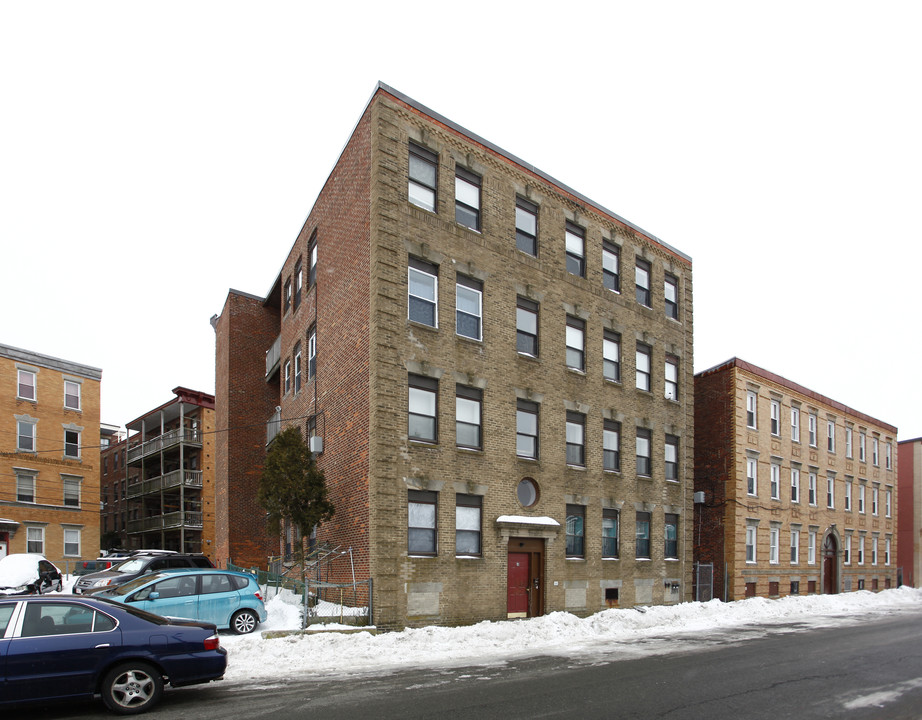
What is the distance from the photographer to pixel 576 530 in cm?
2398

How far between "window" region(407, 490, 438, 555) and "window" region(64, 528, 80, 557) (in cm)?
3443

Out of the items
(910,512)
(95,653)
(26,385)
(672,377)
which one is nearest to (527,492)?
(672,377)

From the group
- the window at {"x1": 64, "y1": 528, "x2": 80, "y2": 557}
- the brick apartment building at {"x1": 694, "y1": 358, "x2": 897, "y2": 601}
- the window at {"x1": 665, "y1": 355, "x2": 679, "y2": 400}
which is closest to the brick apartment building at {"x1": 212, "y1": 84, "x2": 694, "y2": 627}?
the window at {"x1": 665, "y1": 355, "x2": 679, "y2": 400}

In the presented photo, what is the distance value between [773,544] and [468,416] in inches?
775

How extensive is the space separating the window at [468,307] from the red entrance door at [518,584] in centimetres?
649

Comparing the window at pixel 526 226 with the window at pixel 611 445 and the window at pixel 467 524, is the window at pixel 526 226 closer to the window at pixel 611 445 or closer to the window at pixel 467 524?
the window at pixel 611 445

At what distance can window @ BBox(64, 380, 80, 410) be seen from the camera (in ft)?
155

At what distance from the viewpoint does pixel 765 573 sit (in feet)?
108

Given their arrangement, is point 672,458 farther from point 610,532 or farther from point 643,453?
point 610,532

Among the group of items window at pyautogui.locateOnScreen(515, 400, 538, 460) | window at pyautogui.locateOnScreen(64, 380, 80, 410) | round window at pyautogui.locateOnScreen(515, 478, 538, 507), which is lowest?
round window at pyautogui.locateOnScreen(515, 478, 538, 507)

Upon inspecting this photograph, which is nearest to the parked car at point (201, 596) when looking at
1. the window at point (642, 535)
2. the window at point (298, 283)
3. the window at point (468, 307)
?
the window at point (468, 307)

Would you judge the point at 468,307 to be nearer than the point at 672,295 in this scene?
Yes

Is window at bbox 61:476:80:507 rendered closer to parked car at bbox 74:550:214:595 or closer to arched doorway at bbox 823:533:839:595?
parked car at bbox 74:550:214:595

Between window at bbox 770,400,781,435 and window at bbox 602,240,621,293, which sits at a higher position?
window at bbox 602,240,621,293
